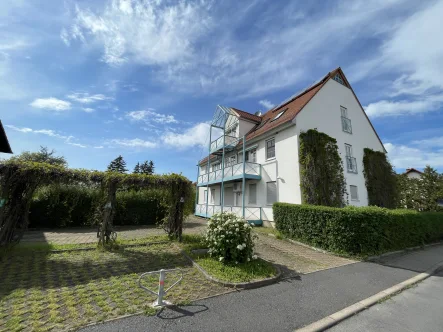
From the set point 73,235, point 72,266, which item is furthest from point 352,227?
point 73,235

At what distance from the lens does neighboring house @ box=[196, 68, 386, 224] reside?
12742mm

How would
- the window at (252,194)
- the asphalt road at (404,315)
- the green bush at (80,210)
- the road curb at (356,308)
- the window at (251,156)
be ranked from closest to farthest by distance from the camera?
Answer: the road curb at (356,308), the asphalt road at (404,315), the green bush at (80,210), the window at (252,194), the window at (251,156)

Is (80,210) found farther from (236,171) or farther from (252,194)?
(252,194)

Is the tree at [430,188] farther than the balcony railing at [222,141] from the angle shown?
Yes

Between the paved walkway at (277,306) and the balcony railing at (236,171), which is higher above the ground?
the balcony railing at (236,171)

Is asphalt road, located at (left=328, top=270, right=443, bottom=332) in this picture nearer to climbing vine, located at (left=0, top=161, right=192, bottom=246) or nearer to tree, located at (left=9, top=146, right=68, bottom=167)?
climbing vine, located at (left=0, top=161, right=192, bottom=246)

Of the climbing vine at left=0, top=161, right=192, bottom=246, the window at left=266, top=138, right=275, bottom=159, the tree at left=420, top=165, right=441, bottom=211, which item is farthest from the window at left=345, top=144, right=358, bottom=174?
the tree at left=420, top=165, right=441, bottom=211

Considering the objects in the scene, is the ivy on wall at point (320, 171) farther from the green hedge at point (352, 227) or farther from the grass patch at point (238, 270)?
the grass patch at point (238, 270)

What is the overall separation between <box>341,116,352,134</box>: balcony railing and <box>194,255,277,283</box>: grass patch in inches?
541

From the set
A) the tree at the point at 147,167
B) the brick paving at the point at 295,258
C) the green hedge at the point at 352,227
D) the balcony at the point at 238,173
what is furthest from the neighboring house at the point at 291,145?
the tree at the point at 147,167

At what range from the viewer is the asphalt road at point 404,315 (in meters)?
3.29

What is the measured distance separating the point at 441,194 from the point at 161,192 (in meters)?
29.3

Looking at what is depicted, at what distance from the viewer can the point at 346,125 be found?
15.4m

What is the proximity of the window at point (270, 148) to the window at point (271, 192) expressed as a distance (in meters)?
2.04
